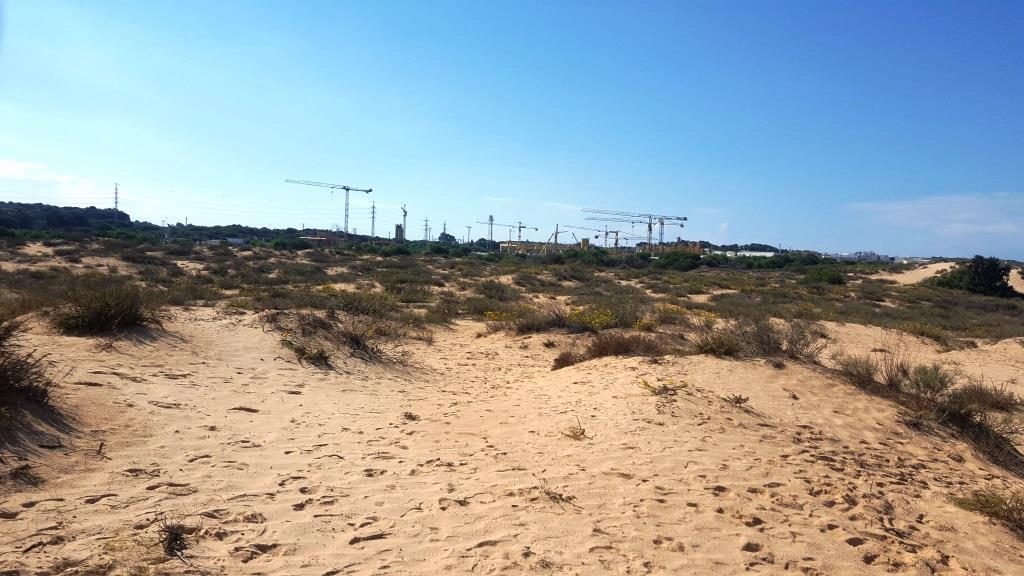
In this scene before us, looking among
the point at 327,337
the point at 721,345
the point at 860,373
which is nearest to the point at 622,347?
the point at 721,345

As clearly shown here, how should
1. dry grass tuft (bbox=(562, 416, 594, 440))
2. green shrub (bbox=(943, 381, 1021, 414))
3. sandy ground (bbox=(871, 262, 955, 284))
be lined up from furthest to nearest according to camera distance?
1. sandy ground (bbox=(871, 262, 955, 284))
2. green shrub (bbox=(943, 381, 1021, 414))
3. dry grass tuft (bbox=(562, 416, 594, 440))

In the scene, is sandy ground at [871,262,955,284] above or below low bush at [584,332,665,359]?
above

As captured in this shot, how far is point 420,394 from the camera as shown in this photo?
31.4 feet

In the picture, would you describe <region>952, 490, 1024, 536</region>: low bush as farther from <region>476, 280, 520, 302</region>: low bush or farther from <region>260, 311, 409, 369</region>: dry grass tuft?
<region>476, 280, 520, 302</region>: low bush

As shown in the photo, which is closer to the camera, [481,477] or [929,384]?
[481,477]

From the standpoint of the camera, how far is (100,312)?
31.4ft

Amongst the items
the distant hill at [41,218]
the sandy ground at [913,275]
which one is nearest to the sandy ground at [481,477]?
the sandy ground at [913,275]

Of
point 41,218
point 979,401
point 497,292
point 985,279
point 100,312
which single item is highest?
point 41,218

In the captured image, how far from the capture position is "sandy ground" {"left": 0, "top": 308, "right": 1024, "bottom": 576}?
13.8ft

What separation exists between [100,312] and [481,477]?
7.31m

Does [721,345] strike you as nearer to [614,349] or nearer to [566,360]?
[614,349]

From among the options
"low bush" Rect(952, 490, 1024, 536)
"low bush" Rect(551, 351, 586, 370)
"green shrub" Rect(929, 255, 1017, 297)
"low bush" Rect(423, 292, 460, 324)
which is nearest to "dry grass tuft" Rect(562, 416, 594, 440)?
"low bush" Rect(952, 490, 1024, 536)

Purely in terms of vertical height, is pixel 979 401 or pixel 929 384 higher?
pixel 929 384

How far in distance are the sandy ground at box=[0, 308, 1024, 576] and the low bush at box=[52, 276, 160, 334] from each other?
413 millimetres
